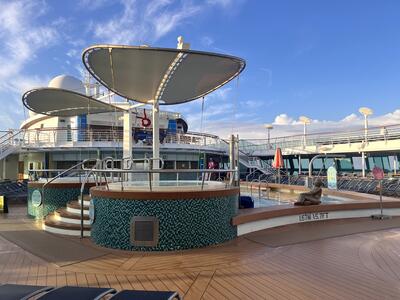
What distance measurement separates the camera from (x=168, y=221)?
5.56m

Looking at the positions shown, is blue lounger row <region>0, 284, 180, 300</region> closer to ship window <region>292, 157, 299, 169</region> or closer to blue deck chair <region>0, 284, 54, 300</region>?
blue deck chair <region>0, 284, 54, 300</region>

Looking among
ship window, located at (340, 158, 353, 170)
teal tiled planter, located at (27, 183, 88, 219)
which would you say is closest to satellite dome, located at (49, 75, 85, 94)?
teal tiled planter, located at (27, 183, 88, 219)

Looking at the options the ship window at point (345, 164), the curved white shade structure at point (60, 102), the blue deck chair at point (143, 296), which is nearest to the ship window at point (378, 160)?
the ship window at point (345, 164)

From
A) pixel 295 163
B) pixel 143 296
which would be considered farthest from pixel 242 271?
pixel 295 163

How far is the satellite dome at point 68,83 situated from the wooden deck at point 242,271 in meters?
28.7

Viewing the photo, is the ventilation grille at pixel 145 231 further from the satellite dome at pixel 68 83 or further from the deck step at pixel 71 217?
the satellite dome at pixel 68 83

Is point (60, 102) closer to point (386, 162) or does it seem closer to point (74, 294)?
point (74, 294)

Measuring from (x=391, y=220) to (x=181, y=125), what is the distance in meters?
24.1

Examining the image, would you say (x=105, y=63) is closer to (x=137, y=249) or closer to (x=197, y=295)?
(x=137, y=249)

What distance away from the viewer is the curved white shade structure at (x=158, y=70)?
836cm

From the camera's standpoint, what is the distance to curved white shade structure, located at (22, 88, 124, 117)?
12.3 metres

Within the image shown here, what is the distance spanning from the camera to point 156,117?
35.1 ft

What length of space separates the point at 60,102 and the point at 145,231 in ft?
30.6

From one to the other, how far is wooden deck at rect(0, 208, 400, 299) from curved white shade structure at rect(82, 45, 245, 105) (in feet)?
15.2
